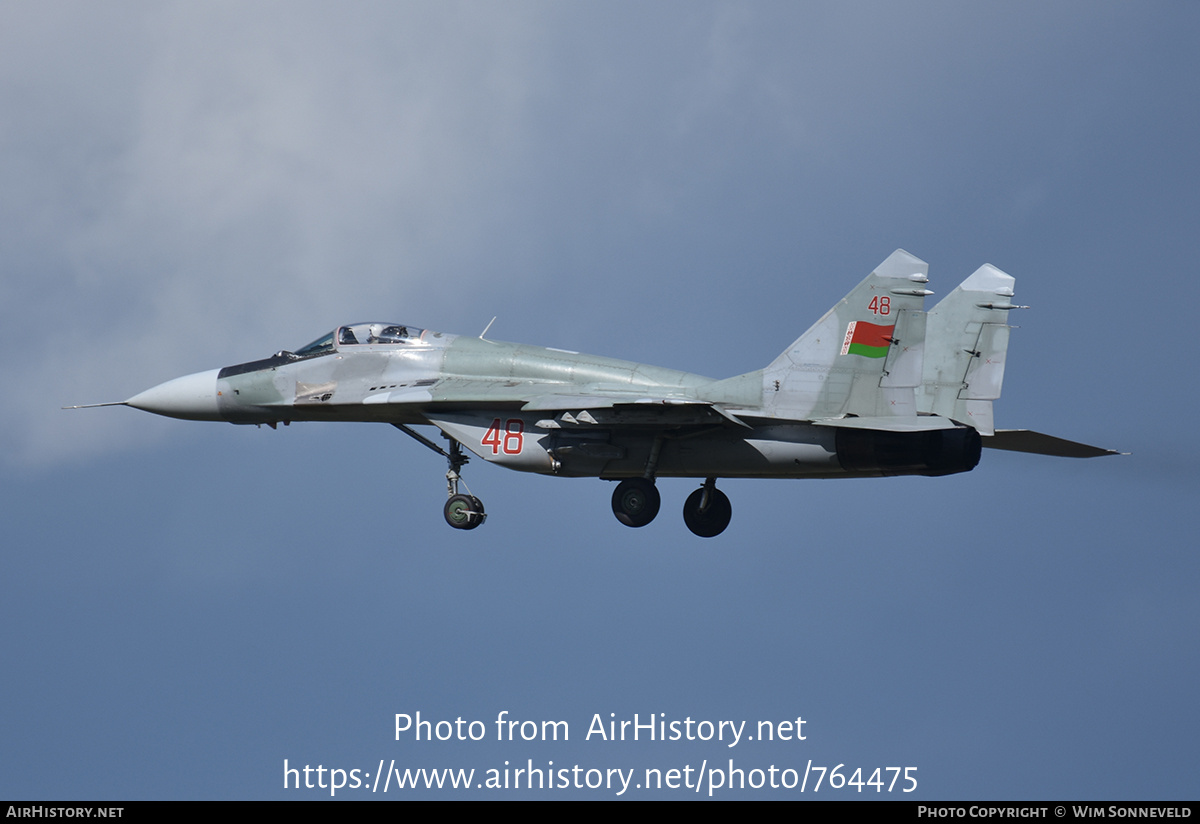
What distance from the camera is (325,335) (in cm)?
2839

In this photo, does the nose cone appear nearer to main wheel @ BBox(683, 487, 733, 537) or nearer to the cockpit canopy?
the cockpit canopy

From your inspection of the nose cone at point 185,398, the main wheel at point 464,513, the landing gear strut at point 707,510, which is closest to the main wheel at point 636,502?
the landing gear strut at point 707,510

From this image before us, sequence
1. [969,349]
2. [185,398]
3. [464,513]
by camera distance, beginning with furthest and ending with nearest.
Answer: [185,398] → [969,349] → [464,513]

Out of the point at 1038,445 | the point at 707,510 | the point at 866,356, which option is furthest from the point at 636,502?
the point at 1038,445

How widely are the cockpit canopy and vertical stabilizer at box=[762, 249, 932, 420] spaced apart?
664 centimetres

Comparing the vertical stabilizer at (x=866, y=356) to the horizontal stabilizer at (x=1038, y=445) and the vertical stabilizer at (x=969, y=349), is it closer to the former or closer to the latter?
the horizontal stabilizer at (x=1038, y=445)

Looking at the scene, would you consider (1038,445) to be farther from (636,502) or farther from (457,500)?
(457,500)

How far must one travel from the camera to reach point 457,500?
2703cm

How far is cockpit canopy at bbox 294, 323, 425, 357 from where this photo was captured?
27781 mm

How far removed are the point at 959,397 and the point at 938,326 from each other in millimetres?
1514

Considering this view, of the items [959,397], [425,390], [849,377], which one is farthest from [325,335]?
[959,397]

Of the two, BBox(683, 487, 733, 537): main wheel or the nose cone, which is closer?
BBox(683, 487, 733, 537): main wheel

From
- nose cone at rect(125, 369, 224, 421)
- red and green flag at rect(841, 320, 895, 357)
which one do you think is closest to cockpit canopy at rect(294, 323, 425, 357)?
nose cone at rect(125, 369, 224, 421)

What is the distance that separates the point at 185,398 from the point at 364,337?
11.9ft
